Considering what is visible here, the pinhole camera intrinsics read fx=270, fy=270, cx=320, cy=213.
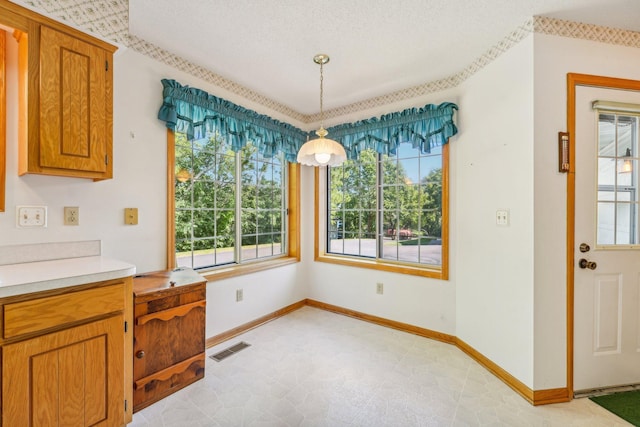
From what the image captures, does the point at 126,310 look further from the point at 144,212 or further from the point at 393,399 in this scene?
the point at 393,399

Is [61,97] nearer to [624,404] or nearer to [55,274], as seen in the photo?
[55,274]

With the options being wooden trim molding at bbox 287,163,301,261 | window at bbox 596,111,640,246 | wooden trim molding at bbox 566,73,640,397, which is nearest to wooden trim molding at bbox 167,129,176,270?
wooden trim molding at bbox 287,163,301,261

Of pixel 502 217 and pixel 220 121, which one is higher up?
pixel 220 121

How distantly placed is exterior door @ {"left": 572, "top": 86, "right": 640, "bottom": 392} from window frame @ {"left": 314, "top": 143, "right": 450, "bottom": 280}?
38.9 inches

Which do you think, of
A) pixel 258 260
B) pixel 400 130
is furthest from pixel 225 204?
pixel 400 130

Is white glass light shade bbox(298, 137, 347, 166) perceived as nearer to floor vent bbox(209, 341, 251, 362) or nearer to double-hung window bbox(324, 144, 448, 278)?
double-hung window bbox(324, 144, 448, 278)

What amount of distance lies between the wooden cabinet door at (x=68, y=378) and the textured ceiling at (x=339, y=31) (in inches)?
66.7

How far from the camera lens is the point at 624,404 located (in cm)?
177

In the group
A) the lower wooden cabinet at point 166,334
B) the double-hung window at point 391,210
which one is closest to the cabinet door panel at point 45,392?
the lower wooden cabinet at point 166,334

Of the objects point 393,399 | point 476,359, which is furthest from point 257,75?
point 476,359

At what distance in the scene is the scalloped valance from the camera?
2.30m

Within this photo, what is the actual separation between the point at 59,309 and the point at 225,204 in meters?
1.72

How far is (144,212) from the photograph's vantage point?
2.15m

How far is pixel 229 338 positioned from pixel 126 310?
1433mm
